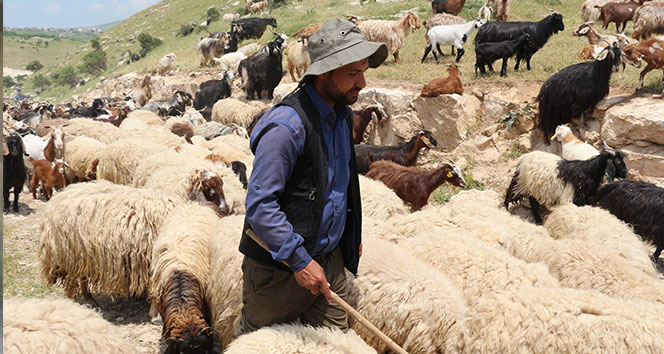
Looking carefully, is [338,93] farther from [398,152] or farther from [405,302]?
[398,152]

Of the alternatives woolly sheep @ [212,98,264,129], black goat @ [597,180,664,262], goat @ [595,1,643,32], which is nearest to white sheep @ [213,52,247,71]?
woolly sheep @ [212,98,264,129]

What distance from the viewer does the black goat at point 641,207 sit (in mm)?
5738

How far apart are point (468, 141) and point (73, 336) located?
8.29 m

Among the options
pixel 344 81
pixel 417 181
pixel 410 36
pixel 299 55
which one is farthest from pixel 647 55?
pixel 410 36

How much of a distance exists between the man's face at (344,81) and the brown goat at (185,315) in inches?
83.6

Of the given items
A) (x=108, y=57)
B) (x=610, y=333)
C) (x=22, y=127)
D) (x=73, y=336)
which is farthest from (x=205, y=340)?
(x=108, y=57)

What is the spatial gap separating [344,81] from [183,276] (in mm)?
2385

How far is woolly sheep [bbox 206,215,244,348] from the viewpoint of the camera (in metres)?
3.52

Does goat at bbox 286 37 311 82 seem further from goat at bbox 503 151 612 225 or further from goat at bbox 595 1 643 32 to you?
goat at bbox 595 1 643 32

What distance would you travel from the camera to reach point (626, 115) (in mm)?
7602

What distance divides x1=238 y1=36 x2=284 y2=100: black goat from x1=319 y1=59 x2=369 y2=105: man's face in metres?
11.1

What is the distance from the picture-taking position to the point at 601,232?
15.6 ft

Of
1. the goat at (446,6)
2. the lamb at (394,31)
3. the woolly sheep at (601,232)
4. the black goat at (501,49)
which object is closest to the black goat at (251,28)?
the goat at (446,6)

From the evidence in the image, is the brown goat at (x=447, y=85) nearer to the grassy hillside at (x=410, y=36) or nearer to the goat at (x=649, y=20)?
the grassy hillside at (x=410, y=36)
